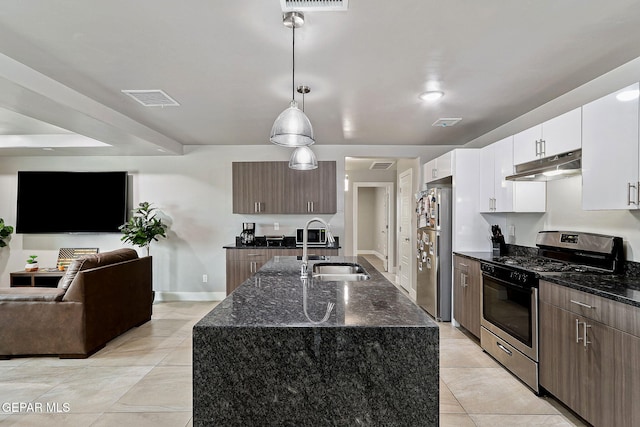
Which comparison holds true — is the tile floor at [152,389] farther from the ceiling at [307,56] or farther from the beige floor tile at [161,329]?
the ceiling at [307,56]

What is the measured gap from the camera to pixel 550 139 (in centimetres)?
278

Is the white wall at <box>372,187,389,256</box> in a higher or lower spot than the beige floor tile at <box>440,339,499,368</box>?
higher

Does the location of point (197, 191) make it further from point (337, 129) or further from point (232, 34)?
point (232, 34)

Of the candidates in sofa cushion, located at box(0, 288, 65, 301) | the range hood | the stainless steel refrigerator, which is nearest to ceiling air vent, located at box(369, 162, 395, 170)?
the stainless steel refrigerator

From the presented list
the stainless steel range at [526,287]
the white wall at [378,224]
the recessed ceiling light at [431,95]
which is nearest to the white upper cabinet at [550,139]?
the stainless steel range at [526,287]

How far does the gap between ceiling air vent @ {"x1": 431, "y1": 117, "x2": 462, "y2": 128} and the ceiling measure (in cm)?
15

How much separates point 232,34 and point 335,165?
3265 mm

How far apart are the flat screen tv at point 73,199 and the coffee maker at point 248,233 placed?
1892 mm

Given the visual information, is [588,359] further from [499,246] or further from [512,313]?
[499,246]

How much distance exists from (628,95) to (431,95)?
4.63ft

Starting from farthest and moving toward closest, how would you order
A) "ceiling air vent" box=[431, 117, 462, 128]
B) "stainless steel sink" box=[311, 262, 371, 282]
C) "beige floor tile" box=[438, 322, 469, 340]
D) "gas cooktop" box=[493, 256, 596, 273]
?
1. "ceiling air vent" box=[431, 117, 462, 128]
2. "beige floor tile" box=[438, 322, 469, 340]
3. "stainless steel sink" box=[311, 262, 371, 282]
4. "gas cooktop" box=[493, 256, 596, 273]

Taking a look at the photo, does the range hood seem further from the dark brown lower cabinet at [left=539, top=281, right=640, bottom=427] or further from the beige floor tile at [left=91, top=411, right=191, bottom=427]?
the beige floor tile at [left=91, top=411, right=191, bottom=427]

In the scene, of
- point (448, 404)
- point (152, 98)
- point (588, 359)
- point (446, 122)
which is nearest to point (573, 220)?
point (588, 359)

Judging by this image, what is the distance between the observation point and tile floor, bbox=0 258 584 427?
2.31m
